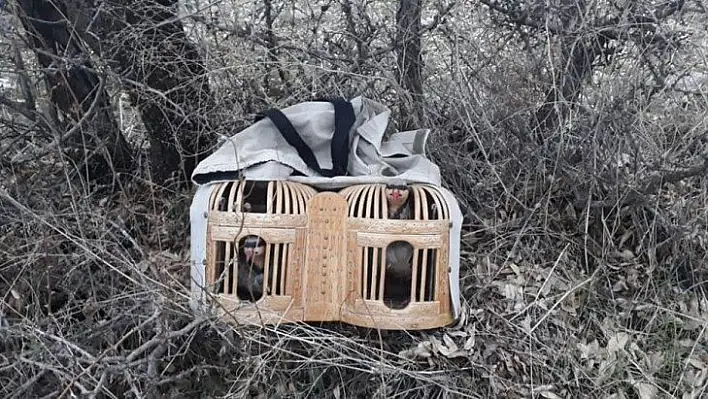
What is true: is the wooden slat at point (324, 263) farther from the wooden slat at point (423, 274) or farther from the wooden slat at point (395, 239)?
the wooden slat at point (423, 274)

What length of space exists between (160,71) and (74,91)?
1.34 feet

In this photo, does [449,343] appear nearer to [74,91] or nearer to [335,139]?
[335,139]

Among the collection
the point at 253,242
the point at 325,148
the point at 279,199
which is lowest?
the point at 253,242

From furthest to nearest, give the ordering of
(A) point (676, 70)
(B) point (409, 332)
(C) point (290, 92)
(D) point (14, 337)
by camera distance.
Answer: (C) point (290, 92)
(A) point (676, 70)
(B) point (409, 332)
(D) point (14, 337)

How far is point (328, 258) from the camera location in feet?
8.45

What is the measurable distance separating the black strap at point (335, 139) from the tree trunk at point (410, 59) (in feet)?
1.68

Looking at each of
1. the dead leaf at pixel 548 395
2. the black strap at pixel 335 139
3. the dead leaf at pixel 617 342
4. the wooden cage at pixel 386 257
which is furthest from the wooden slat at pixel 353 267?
the dead leaf at pixel 617 342

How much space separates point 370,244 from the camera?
256cm

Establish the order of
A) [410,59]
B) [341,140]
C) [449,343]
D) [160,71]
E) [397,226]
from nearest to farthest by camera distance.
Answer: [397,226], [449,343], [341,140], [160,71], [410,59]

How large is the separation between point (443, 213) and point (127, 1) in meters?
1.70

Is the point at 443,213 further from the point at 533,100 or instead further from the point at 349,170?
the point at 533,100

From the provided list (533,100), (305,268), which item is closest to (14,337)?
(305,268)

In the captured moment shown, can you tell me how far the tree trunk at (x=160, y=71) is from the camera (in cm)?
321

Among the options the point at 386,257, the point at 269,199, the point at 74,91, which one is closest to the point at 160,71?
the point at 74,91
